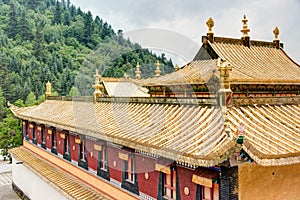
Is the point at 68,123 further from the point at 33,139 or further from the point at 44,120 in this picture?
the point at 33,139

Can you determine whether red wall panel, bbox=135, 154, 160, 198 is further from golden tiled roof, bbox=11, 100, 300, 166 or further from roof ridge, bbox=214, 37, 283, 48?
roof ridge, bbox=214, 37, 283, 48

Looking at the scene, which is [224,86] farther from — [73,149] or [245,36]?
[73,149]

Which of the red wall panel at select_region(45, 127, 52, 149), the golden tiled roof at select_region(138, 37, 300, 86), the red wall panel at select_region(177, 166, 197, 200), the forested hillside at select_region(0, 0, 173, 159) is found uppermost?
the forested hillside at select_region(0, 0, 173, 159)

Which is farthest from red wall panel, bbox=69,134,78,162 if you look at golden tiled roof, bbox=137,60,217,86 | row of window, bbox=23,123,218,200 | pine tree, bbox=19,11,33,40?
pine tree, bbox=19,11,33,40

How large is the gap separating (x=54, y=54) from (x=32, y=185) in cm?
8889

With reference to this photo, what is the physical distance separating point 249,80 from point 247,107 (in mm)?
2702

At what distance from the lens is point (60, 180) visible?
1434 cm

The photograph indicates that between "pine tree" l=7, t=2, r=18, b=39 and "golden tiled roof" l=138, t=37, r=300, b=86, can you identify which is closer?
"golden tiled roof" l=138, t=37, r=300, b=86

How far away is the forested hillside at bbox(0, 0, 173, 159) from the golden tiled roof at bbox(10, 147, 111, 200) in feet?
28.5

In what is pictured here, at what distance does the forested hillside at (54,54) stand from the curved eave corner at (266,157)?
22756mm

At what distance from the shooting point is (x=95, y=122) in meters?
11.7

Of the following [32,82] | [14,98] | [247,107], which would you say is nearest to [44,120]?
[247,107]

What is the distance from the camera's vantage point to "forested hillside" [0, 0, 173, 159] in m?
54.3

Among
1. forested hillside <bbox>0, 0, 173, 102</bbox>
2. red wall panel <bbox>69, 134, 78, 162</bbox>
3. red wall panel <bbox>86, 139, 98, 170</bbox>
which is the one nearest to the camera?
red wall panel <bbox>86, 139, 98, 170</bbox>
